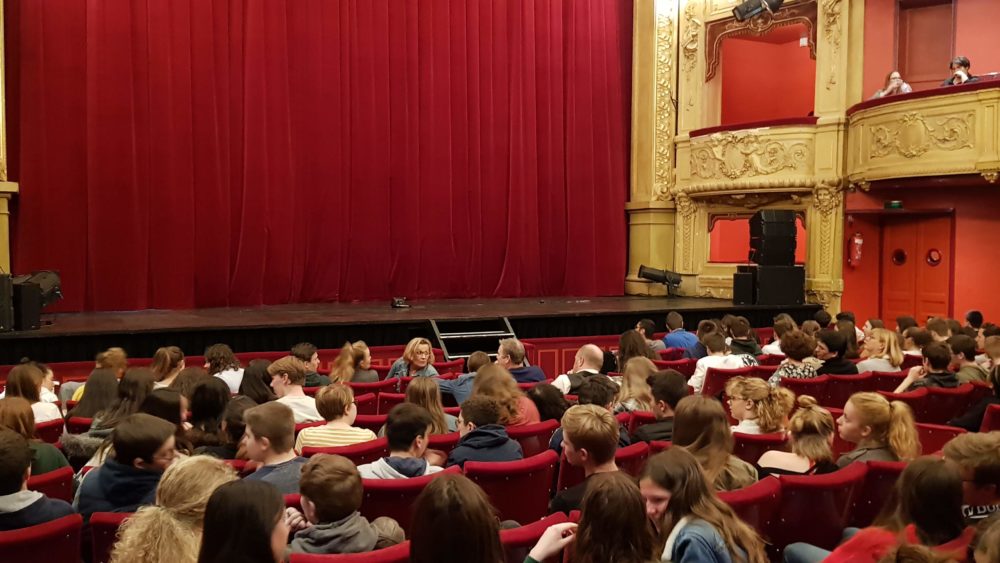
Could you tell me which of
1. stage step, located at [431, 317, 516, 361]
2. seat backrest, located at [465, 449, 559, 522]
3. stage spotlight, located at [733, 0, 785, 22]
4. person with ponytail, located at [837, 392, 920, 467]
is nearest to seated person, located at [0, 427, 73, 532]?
seat backrest, located at [465, 449, 559, 522]

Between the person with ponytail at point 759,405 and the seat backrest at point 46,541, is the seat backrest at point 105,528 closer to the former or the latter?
the seat backrest at point 46,541

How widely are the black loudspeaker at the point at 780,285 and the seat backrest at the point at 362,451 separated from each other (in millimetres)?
9289

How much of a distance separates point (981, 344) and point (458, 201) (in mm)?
8202

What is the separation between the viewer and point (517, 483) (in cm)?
353

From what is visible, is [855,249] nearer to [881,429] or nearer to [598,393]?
[598,393]

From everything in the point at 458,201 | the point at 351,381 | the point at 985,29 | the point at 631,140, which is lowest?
the point at 351,381

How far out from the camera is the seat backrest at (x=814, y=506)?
3.19 metres

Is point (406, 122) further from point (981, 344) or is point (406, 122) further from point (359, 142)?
point (981, 344)

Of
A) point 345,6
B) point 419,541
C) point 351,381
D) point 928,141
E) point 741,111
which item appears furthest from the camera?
point 741,111

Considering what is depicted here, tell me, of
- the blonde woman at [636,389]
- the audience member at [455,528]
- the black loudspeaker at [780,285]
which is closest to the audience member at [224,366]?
the blonde woman at [636,389]

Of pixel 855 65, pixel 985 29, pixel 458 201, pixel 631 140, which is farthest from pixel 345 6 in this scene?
pixel 985 29

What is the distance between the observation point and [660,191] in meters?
14.7

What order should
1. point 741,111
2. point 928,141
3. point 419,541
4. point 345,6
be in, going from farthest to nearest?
point 741,111
point 345,6
point 928,141
point 419,541

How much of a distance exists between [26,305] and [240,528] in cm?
771
